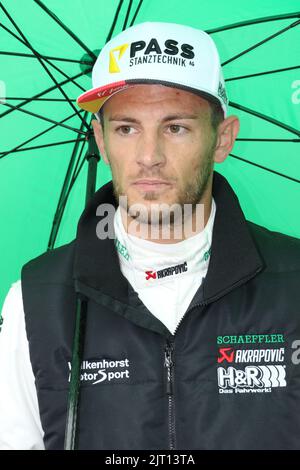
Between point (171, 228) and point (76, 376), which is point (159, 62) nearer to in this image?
point (171, 228)

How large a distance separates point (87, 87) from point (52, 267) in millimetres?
935

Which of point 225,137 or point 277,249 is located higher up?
point 225,137

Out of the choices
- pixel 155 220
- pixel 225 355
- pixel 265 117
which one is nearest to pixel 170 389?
pixel 225 355

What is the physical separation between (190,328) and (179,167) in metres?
0.58

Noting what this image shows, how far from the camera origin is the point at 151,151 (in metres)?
2.40

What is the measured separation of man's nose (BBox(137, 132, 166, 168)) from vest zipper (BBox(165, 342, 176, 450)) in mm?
632

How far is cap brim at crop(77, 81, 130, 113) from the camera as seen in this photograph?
2.48 meters

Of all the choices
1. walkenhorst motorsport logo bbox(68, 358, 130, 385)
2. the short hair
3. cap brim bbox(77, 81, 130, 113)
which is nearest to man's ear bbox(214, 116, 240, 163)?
the short hair

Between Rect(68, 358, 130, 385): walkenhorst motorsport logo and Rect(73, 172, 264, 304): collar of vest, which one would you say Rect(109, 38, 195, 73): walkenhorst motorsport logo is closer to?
Rect(73, 172, 264, 304): collar of vest

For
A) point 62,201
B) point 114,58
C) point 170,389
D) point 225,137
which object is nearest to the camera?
point 170,389

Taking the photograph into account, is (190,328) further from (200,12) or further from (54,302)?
(200,12)

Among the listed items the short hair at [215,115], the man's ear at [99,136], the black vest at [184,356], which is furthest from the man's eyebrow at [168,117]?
the black vest at [184,356]

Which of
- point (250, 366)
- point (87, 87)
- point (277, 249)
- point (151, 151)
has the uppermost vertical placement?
point (87, 87)

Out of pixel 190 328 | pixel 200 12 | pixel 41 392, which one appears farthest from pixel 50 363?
pixel 200 12
